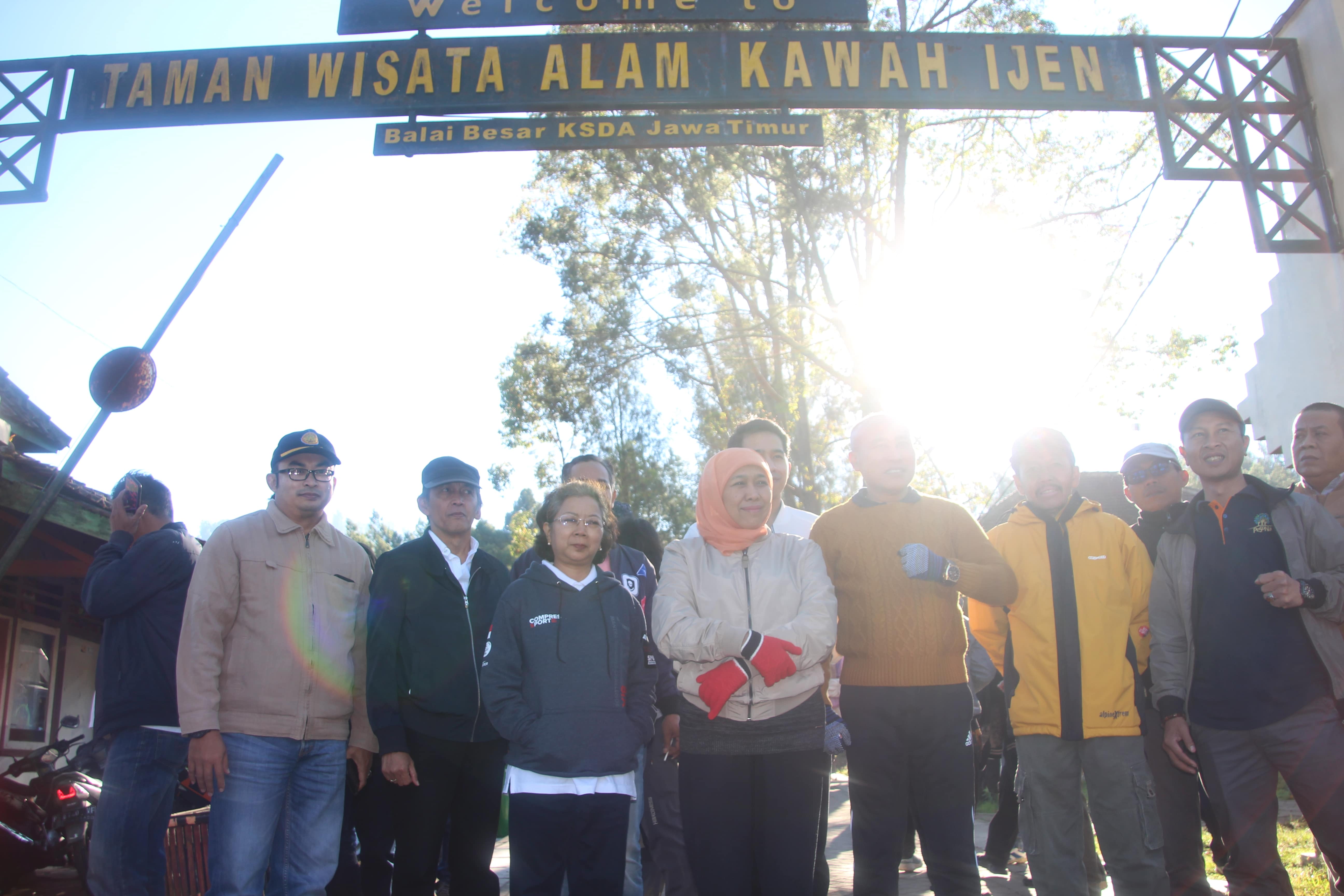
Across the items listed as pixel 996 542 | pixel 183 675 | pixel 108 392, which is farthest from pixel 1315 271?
pixel 108 392

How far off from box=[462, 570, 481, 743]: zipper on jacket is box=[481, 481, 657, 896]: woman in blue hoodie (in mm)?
362

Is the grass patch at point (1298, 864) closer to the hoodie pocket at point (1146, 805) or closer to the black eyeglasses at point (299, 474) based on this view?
the hoodie pocket at point (1146, 805)

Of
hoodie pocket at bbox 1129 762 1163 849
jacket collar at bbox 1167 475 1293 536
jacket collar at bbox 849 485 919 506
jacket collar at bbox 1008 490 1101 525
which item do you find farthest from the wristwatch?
jacket collar at bbox 849 485 919 506

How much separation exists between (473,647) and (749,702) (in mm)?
1408

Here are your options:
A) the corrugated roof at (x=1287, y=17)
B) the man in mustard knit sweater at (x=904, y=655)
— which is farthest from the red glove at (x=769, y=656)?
the corrugated roof at (x=1287, y=17)

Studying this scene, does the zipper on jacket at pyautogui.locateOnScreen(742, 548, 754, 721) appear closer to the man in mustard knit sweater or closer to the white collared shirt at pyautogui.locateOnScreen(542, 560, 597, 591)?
the man in mustard knit sweater

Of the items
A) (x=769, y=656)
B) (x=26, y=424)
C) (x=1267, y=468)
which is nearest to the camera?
(x=769, y=656)

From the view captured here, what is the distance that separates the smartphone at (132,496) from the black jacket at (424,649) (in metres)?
1.24

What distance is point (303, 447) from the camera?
3.77 meters

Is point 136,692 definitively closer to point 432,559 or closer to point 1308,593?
point 432,559

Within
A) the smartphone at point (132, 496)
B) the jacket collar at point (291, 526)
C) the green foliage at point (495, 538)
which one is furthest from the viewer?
the green foliage at point (495, 538)

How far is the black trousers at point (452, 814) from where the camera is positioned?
11.8 feet

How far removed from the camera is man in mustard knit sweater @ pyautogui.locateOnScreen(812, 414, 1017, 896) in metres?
3.23

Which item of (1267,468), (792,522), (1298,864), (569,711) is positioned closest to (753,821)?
(569,711)
